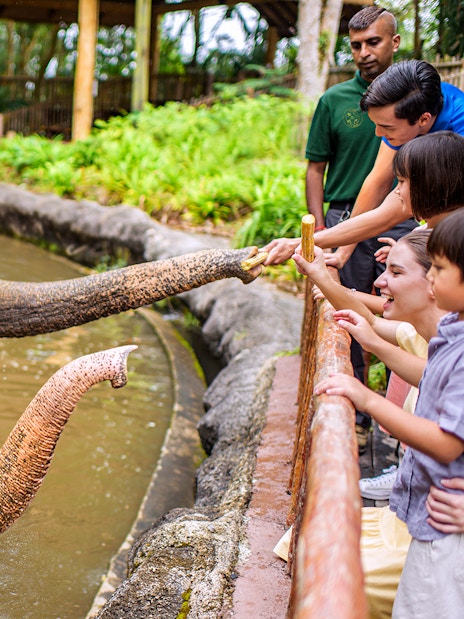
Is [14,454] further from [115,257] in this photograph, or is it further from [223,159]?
[223,159]

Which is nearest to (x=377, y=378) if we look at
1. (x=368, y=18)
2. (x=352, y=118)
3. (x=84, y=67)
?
(x=352, y=118)

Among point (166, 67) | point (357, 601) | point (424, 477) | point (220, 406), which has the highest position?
point (166, 67)

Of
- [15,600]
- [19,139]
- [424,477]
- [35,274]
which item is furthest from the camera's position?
[19,139]

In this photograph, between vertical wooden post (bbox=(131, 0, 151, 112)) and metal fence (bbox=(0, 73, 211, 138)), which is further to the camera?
metal fence (bbox=(0, 73, 211, 138))

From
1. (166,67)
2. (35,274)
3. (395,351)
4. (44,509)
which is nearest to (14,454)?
(395,351)

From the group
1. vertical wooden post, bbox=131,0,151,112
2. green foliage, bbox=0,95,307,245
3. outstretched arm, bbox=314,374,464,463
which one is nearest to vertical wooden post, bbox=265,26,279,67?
vertical wooden post, bbox=131,0,151,112

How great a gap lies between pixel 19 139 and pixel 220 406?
34.7 feet

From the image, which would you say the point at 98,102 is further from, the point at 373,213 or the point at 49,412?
the point at 49,412

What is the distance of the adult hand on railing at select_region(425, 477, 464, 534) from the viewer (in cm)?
163

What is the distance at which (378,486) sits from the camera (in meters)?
2.89

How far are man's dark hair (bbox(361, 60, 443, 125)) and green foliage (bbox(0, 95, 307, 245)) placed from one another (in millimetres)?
4848

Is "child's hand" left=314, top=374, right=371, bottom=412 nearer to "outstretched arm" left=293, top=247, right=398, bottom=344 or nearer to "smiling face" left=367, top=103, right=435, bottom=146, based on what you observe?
"outstretched arm" left=293, top=247, right=398, bottom=344

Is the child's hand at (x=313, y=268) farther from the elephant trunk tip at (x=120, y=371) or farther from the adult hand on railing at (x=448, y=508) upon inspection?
the adult hand on railing at (x=448, y=508)

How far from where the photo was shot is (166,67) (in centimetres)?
2286
